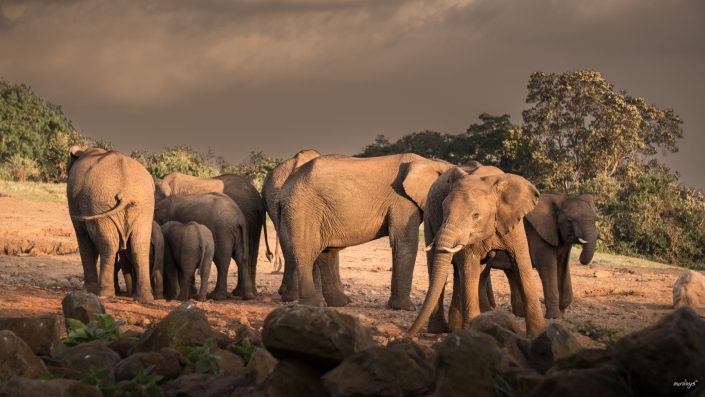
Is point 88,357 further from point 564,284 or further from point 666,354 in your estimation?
point 564,284

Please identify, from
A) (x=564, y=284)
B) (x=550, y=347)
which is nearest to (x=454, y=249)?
(x=550, y=347)

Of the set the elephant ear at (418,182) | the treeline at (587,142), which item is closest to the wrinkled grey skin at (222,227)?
the elephant ear at (418,182)

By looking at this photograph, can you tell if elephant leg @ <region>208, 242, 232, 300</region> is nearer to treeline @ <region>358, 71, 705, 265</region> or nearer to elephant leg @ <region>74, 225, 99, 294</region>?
elephant leg @ <region>74, 225, 99, 294</region>

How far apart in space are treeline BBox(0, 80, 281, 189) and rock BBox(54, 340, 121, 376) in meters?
26.1

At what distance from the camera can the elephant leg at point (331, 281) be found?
15516mm

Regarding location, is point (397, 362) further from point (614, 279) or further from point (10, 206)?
point (10, 206)

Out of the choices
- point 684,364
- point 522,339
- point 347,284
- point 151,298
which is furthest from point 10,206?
point 684,364

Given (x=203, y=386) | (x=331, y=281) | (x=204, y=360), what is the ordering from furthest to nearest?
(x=331, y=281) → (x=204, y=360) → (x=203, y=386)

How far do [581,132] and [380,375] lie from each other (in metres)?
37.0

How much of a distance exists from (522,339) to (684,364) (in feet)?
6.49

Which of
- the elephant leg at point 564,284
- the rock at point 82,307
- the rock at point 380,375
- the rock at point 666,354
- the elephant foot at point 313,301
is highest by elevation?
the rock at point 666,354

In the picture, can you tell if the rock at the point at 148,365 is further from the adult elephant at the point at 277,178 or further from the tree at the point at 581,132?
the tree at the point at 581,132

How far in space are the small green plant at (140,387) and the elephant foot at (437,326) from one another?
5743 millimetres

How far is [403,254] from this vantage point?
1483 cm
